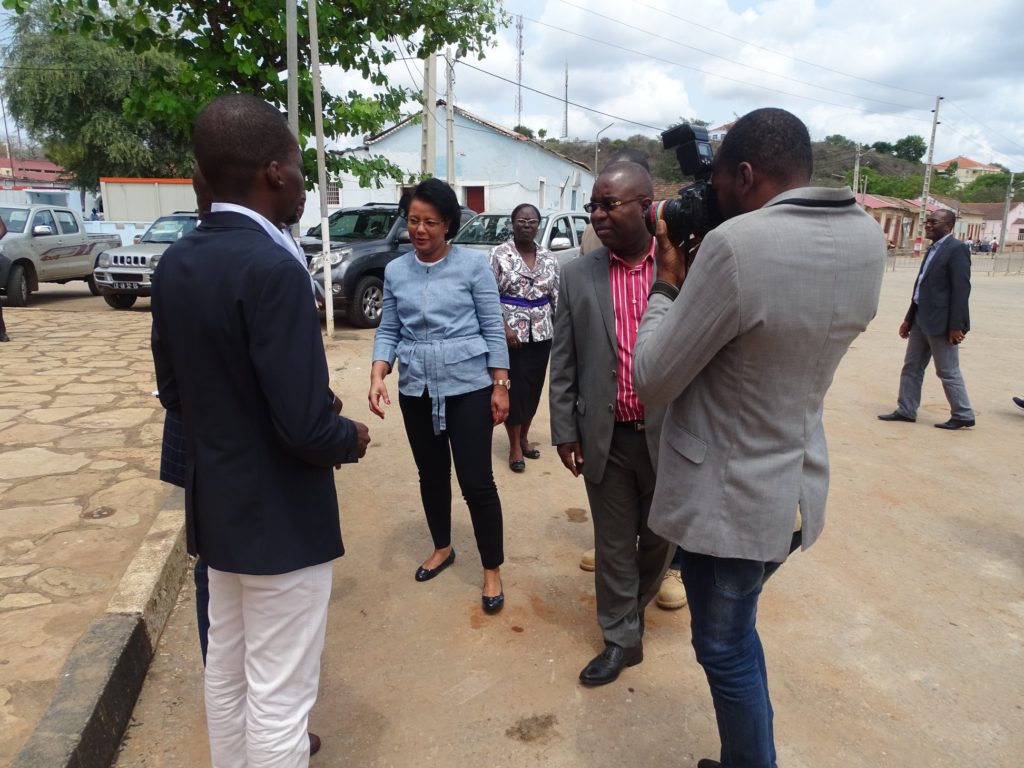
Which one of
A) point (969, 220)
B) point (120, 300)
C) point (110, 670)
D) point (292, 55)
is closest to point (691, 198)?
point (110, 670)

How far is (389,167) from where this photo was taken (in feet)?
30.9

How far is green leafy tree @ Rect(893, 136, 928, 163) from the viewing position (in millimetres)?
95812

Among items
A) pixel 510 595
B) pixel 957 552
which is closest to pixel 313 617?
pixel 510 595

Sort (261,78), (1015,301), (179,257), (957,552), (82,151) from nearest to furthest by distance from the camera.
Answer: (179,257), (957,552), (261,78), (1015,301), (82,151)

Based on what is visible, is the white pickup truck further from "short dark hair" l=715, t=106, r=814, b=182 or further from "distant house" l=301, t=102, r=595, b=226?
"distant house" l=301, t=102, r=595, b=226

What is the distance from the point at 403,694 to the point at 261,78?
20.4ft

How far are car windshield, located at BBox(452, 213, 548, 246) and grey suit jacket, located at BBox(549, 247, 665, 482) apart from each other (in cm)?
750

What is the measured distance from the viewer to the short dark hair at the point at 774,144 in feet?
5.16

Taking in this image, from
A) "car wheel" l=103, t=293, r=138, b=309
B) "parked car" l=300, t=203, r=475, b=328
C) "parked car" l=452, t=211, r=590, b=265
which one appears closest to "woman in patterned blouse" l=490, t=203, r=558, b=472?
"parked car" l=452, t=211, r=590, b=265

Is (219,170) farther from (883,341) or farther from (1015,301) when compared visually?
(1015,301)

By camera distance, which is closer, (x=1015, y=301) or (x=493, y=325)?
(x=493, y=325)

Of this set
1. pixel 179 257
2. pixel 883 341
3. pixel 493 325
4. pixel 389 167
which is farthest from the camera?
pixel 883 341

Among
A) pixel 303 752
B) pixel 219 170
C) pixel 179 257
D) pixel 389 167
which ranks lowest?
pixel 303 752

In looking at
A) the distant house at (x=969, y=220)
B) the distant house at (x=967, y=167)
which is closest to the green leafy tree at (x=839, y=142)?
the distant house at (x=969, y=220)
